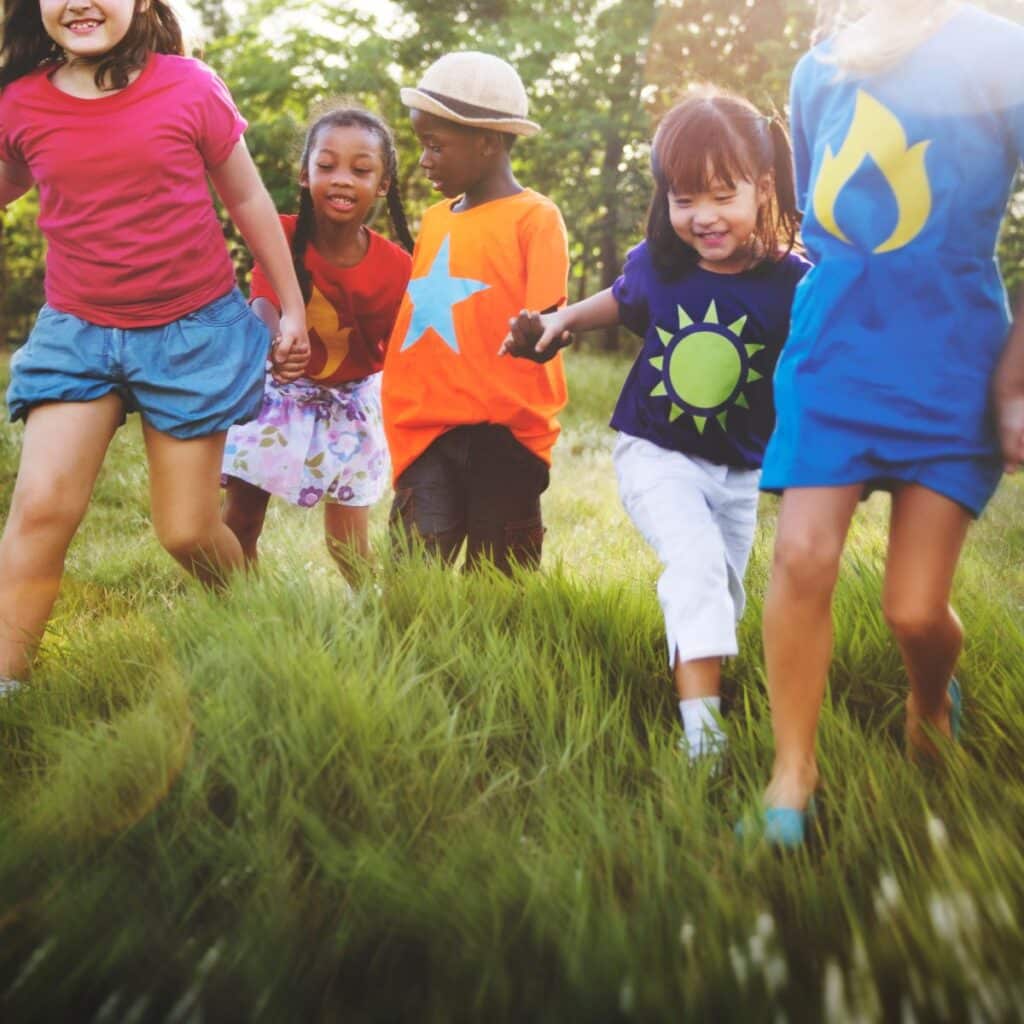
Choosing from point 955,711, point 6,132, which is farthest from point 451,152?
point 955,711

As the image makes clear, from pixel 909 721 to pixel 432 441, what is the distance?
68.3 inches

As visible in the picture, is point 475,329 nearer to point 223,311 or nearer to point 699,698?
point 223,311

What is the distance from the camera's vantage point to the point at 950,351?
6.95 feet

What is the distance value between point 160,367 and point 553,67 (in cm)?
1484

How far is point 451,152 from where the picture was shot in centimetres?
347

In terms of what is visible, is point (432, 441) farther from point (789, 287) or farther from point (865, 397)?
point (865, 397)

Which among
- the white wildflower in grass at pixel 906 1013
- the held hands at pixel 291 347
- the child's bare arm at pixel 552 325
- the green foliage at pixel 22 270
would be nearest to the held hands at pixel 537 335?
the child's bare arm at pixel 552 325

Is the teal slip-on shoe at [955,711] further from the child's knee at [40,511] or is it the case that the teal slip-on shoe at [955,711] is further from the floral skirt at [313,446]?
the floral skirt at [313,446]

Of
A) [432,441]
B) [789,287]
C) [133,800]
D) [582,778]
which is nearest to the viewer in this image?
[133,800]

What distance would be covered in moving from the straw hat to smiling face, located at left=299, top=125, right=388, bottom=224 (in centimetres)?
36

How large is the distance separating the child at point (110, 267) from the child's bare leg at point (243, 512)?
0.95m

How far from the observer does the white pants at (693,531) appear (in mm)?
2559

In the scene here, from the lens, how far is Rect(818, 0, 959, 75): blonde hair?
2143 millimetres

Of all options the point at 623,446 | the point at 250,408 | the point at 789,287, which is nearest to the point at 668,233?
the point at 789,287
